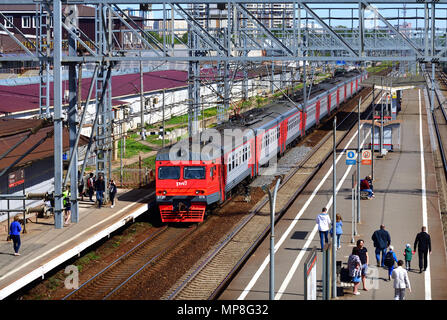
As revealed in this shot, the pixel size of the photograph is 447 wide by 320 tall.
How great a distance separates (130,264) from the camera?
21.1 meters

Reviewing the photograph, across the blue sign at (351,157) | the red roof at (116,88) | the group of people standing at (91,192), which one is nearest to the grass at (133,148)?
the red roof at (116,88)

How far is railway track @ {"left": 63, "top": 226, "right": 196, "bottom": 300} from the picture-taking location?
1839cm

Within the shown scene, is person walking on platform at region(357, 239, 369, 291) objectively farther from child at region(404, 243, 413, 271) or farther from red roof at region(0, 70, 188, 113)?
red roof at region(0, 70, 188, 113)

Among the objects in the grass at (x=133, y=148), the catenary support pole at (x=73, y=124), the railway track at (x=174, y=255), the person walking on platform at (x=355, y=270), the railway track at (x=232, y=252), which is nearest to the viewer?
the person walking on platform at (x=355, y=270)

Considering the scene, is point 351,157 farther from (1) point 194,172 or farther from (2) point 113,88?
(2) point 113,88

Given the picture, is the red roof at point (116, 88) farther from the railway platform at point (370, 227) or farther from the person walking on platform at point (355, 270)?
the person walking on platform at point (355, 270)

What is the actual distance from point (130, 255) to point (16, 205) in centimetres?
509

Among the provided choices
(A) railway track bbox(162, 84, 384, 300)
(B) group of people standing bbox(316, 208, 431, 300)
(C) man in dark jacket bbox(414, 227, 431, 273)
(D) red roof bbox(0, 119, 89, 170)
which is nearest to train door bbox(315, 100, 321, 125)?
(A) railway track bbox(162, 84, 384, 300)

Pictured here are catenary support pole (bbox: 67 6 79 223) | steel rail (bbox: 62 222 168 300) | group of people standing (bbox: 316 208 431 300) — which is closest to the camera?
group of people standing (bbox: 316 208 431 300)

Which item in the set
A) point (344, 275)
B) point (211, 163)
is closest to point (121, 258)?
point (211, 163)

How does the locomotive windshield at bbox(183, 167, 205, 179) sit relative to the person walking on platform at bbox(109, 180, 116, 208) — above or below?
above

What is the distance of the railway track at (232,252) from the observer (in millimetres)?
18219

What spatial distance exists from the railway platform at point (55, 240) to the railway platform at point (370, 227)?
4930mm

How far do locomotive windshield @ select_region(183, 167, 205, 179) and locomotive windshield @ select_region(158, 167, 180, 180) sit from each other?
0.28 meters
